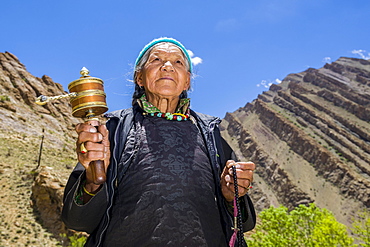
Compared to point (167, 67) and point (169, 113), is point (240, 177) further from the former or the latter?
point (167, 67)

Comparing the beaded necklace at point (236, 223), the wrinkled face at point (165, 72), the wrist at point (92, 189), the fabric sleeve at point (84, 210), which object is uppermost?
the wrinkled face at point (165, 72)

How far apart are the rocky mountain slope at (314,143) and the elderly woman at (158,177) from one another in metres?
87.4

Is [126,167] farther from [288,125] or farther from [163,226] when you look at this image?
[288,125]

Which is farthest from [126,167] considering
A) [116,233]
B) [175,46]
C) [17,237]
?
[17,237]

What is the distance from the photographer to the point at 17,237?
55.3ft

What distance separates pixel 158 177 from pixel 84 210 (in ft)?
1.62

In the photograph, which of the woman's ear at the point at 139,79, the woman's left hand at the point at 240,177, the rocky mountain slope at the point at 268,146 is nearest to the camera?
the woman's left hand at the point at 240,177

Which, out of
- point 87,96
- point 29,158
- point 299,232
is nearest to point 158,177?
point 87,96

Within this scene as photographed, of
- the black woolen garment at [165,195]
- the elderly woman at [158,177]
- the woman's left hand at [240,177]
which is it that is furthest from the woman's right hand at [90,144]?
the woman's left hand at [240,177]

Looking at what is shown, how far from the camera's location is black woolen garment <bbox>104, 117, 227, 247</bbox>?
1.88 m

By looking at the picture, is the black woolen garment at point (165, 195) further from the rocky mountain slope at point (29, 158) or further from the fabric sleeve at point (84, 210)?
the rocky mountain slope at point (29, 158)

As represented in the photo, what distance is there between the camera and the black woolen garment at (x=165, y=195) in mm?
1883

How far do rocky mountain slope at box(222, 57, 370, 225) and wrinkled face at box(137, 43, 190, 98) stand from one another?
8747 cm

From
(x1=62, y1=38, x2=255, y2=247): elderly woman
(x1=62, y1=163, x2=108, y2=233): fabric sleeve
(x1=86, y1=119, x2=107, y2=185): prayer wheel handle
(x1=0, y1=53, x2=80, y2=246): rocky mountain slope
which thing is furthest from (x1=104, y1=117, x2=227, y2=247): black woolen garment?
(x1=0, y1=53, x2=80, y2=246): rocky mountain slope
